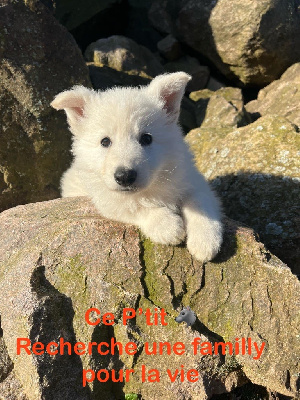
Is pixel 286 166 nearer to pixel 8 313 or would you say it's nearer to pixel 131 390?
pixel 131 390

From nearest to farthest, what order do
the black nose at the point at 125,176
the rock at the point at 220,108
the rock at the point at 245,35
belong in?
1. the black nose at the point at 125,176
2. the rock at the point at 220,108
3. the rock at the point at 245,35

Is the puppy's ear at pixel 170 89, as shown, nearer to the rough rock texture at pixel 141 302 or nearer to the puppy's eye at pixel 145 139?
the puppy's eye at pixel 145 139

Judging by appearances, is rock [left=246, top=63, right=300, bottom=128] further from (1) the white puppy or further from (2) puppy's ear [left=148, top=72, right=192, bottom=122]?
(1) the white puppy

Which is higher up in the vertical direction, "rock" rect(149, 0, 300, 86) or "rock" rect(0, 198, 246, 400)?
"rock" rect(149, 0, 300, 86)

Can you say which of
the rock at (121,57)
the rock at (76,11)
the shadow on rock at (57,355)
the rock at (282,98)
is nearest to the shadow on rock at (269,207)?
the shadow on rock at (57,355)

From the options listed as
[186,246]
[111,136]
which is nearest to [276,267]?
[186,246]

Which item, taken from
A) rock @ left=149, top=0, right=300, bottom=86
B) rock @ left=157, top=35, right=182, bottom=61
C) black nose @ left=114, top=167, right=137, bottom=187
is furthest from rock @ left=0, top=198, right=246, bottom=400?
rock @ left=157, top=35, right=182, bottom=61
